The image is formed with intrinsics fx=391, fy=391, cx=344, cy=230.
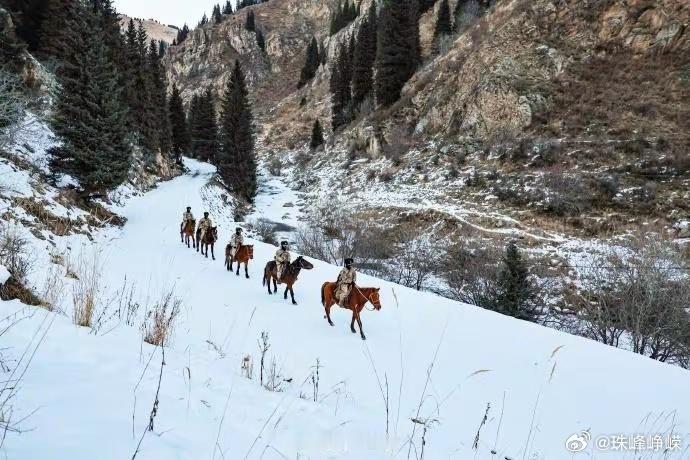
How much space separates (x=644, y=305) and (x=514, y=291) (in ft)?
14.4

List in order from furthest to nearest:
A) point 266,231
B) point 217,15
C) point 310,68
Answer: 1. point 217,15
2. point 310,68
3. point 266,231

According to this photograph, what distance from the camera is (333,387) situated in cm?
464

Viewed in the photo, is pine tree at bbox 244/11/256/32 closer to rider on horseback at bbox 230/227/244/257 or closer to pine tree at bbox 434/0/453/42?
pine tree at bbox 434/0/453/42

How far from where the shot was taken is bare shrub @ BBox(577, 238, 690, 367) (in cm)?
1353

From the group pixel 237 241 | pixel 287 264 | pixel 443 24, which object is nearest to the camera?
pixel 287 264

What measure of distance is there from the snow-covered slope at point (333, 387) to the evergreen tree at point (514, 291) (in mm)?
7839

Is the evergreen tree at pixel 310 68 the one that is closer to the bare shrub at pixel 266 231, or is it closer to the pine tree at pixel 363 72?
the pine tree at pixel 363 72

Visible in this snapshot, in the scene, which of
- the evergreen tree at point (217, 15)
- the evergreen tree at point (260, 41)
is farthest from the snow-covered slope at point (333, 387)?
the evergreen tree at point (217, 15)

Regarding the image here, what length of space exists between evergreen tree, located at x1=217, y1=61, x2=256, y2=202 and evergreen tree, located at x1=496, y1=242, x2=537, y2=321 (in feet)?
101

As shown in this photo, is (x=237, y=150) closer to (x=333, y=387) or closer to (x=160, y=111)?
(x=160, y=111)

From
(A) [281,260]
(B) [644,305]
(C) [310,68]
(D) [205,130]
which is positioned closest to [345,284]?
(A) [281,260]

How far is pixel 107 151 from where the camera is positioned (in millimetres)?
20688

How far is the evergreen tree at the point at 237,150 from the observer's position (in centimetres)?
4178

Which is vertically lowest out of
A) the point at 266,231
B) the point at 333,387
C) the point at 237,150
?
the point at 333,387
